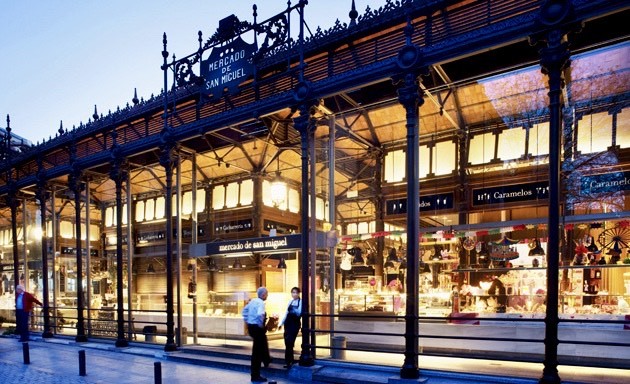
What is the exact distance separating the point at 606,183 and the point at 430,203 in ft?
14.7

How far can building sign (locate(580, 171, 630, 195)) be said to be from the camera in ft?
37.8

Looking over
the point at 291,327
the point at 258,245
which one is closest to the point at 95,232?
the point at 258,245

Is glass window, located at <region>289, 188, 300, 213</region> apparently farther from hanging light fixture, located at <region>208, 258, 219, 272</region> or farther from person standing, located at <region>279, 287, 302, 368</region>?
person standing, located at <region>279, 287, 302, 368</region>

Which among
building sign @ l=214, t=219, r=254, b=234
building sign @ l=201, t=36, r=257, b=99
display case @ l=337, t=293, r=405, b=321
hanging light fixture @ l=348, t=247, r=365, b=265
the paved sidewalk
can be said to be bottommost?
the paved sidewalk

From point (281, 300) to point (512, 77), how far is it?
10.7 meters

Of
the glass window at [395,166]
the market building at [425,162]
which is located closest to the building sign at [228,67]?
the market building at [425,162]

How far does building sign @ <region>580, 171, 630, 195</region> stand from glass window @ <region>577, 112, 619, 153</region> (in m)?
0.63

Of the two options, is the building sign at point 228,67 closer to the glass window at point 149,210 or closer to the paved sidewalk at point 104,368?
the paved sidewalk at point 104,368

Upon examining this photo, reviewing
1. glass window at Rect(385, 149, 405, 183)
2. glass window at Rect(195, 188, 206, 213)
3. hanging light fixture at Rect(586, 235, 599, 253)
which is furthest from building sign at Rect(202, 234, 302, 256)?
hanging light fixture at Rect(586, 235, 599, 253)

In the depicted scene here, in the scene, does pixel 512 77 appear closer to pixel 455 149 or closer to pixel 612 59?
pixel 612 59

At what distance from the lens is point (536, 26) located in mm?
8469

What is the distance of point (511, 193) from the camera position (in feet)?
43.9

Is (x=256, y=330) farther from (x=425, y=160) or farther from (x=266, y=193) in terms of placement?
(x=266, y=193)

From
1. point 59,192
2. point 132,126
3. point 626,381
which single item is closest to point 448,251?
point 626,381
